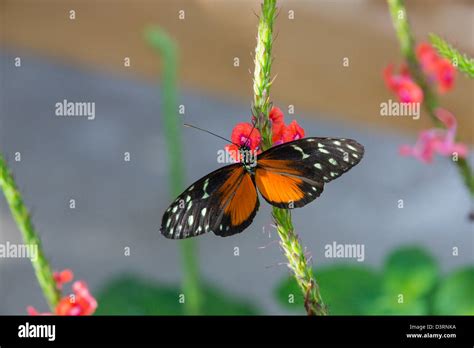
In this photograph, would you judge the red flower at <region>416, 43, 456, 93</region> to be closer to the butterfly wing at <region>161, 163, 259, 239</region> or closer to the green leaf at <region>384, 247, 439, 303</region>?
the butterfly wing at <region>161, 163, 259, 239</region>

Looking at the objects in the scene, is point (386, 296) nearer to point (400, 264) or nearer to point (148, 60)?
point (400, 264)

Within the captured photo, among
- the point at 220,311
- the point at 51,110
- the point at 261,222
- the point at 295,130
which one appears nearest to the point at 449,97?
the point at 220,311

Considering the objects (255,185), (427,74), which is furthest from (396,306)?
(255,185)

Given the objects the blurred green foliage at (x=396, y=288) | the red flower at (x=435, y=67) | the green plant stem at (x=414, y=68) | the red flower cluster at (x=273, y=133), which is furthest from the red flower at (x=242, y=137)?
the blurred green foliage at (x=396, y=288)

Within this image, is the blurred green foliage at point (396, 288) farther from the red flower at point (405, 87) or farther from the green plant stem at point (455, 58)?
the green plant stem at point (455, 58)

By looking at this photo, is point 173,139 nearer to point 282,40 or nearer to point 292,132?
point 282,40

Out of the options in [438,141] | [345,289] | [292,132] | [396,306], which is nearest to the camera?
[292,132]
